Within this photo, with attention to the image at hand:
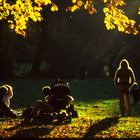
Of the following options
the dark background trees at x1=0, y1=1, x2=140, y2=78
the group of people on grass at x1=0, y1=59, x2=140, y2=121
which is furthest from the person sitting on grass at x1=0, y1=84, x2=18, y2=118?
the dark background trees at x1=0, y1=1, x2=140, y2=78

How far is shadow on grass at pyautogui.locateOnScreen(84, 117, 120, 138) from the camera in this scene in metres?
14.7

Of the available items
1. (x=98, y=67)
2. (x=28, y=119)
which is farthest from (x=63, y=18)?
(x=28, y=119)

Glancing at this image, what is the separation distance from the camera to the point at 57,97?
17.2 m

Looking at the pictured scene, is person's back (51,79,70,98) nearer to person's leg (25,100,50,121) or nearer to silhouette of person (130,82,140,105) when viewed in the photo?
person's leg (25,100,50,121)

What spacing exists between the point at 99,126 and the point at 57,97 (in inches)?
75.0

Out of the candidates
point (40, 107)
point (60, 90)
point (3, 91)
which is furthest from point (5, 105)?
point (60, 90)

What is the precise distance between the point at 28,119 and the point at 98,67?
1586 inches

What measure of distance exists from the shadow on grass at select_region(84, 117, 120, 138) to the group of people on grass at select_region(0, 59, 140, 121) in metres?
1.27

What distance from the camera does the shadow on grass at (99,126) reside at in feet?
48.1

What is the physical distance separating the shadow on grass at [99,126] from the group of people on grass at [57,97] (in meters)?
1.27

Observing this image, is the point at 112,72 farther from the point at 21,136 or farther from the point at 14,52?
the point at 21,136

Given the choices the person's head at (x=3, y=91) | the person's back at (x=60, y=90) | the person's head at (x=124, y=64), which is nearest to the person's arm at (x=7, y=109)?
the person's head at (x=3, y=91)

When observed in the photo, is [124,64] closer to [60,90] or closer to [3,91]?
[60,90]

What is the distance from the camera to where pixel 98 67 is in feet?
189
